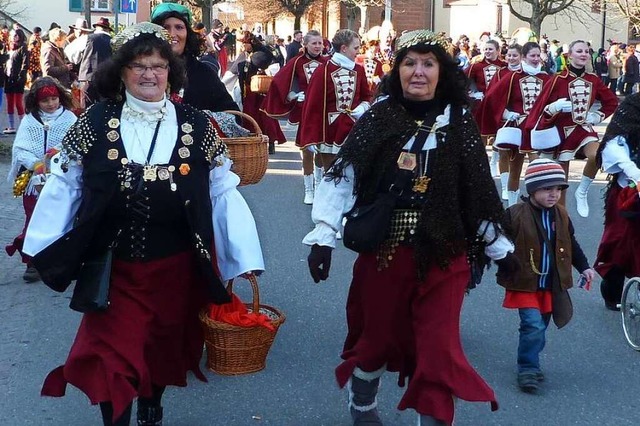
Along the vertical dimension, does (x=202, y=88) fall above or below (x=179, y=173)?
above

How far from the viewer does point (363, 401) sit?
450 cm

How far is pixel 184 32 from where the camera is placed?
5.51m

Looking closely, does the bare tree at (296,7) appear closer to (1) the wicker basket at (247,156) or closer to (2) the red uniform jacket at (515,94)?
(2) the red uniform jacket at (515,94)

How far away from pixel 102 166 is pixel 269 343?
1674mm

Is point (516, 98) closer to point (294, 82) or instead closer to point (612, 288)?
point (294, 82)

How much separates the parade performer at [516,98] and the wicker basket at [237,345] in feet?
18.6

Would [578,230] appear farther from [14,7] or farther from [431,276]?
[14,7]

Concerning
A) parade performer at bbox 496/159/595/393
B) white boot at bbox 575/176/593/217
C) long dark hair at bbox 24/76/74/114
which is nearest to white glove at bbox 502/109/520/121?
white boot at bbox 575/176/593/217

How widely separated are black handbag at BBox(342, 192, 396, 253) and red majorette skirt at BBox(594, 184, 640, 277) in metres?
2.74

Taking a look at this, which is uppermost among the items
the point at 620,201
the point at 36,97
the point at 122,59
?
the point at 122,59

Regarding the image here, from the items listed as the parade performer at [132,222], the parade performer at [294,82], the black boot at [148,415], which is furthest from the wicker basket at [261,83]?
the black boot at [148,415]

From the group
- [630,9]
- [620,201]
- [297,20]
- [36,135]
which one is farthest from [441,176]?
[297,20]

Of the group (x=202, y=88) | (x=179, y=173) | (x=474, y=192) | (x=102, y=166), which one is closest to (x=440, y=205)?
(x=474, y=192)

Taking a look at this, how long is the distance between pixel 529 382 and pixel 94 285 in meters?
2.45
